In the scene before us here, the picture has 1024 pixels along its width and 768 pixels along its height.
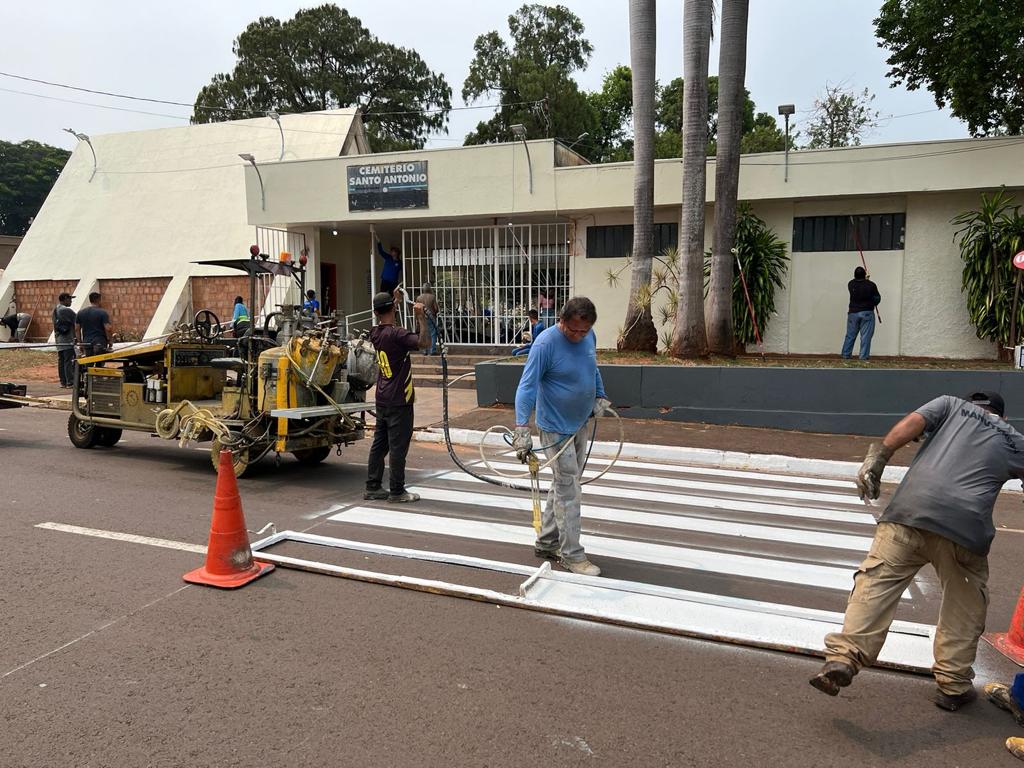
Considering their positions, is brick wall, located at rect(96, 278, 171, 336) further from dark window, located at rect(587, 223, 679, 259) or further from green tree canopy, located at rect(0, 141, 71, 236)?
green tree canopy, located at rect(0, 141, 71, 236)

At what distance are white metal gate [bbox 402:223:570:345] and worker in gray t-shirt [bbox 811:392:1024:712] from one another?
14069 mm

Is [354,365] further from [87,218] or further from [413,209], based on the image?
[87,218]

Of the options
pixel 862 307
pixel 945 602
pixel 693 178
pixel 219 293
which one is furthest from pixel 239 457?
pixel 219 293

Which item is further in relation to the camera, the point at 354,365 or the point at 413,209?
the point at 413,209

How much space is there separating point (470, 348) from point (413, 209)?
3.76 m

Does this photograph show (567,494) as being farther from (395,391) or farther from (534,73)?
(534,73)

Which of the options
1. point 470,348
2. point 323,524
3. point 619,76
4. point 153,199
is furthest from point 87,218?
point 619,76

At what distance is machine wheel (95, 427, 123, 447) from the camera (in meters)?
9.38

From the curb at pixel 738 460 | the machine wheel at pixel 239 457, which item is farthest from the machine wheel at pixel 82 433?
the curb at pixel 738 460

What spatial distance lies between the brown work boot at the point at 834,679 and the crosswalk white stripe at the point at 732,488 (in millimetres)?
4559

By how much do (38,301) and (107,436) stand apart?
2017 cm

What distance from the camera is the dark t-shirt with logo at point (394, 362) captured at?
22.7 ft

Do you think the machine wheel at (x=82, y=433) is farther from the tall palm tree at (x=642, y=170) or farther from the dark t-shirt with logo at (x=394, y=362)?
the tall palm tree at (x=642, y=170)

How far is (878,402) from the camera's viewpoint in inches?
430
